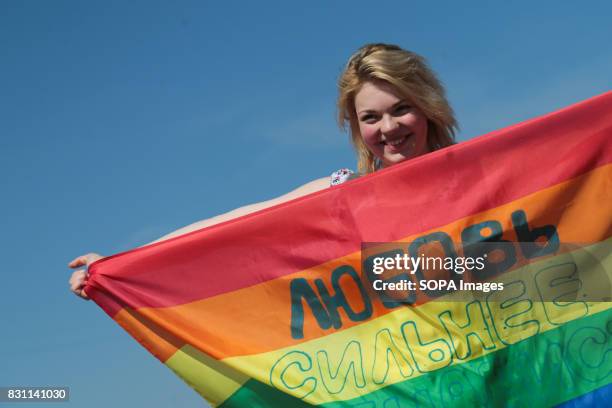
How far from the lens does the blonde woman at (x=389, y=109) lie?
15.7 feet

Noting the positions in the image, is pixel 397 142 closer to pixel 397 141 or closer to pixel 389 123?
pixel 397 141

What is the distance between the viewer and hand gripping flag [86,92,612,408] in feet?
14.0

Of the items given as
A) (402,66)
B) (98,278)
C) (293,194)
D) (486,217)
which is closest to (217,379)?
(98,278)

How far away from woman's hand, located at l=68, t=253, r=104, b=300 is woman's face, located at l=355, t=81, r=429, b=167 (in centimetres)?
154

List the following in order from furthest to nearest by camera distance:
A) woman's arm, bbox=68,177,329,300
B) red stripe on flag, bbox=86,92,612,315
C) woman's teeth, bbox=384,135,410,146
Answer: woman's teeth, bbox=384,135,410,146 → woman's arm, bbox=68,177,329,300 → red stripe on flag, bbox=86,92,612,315

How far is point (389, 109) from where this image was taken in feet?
15.8

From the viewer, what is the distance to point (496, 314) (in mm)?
4312

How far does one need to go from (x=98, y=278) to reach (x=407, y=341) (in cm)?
156

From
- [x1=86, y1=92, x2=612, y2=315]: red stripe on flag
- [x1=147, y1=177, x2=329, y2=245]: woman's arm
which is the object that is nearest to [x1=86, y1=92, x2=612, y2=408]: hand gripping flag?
[x1=86, y1=92, x2=612, y2=315]: red stripe on flag

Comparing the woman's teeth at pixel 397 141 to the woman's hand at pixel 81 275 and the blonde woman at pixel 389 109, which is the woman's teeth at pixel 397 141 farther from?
the woman's hand at pixel 81 275

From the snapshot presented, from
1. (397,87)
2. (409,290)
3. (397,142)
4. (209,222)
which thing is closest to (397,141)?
(397,142)

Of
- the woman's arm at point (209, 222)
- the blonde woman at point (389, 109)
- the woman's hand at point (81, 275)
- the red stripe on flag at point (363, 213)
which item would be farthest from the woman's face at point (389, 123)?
the woman's hand at point (81, 275)

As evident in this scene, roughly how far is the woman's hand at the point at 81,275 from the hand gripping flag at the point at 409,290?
68 mm

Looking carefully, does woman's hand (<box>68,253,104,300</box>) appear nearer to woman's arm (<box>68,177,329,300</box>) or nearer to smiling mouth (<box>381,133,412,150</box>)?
woman's arm (<box>68,177,329,300</box>)
